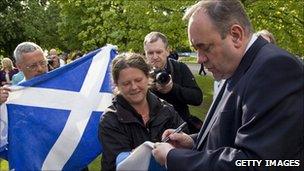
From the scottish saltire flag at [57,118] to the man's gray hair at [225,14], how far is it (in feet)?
8.83

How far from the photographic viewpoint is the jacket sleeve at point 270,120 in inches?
76.0

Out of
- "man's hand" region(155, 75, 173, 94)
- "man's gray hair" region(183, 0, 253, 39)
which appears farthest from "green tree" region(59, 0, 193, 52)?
"man's gray hair" region(183, 0, 253, 39)

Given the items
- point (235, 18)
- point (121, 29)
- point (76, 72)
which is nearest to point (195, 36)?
point (235, 18)

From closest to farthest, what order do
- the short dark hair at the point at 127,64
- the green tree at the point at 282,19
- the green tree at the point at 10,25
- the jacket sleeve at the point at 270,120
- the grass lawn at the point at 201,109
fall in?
the jacket sleeve at the point at 270,120 < the short dark hair at the point at 127,64 < the grass lawn at the point at 201,109 < the green tree at the point at 282,19 < the green tree at the point at 10,25

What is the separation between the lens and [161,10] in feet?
47.9

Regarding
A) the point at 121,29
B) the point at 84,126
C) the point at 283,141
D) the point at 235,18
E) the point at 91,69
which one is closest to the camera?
the point at 283,141

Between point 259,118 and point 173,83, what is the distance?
2544 mm

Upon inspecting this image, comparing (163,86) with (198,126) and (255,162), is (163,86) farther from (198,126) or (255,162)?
(255,162)

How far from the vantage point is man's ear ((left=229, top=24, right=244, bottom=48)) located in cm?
219

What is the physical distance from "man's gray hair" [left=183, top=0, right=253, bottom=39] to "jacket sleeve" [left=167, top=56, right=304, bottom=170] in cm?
26

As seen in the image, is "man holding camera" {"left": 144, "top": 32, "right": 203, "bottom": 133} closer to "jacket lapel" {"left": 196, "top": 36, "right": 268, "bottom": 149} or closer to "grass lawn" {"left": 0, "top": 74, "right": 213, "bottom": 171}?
"jacket lapel" {"left": 196, "top": 36, "right": 268, "bottom": 149}

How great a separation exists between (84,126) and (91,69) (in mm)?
682

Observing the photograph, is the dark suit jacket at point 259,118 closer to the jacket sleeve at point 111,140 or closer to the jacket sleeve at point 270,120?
the jacket sleeve at point 270,120

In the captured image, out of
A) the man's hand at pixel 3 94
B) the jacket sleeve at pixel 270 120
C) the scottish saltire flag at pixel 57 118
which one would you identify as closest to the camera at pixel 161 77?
the scottish saltire flag at pixel 57 118
